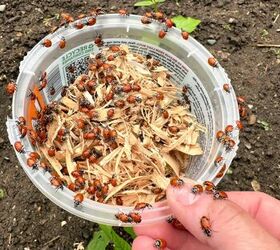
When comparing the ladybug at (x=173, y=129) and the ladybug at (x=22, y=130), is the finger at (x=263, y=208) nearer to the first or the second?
the ladybug at (x=173, y=129)

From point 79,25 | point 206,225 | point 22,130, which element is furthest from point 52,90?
point 206,225

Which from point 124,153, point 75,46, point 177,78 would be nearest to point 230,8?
point 177,78

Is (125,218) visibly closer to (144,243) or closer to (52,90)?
(144,243)

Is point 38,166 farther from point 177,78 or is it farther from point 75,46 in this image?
point 177,78

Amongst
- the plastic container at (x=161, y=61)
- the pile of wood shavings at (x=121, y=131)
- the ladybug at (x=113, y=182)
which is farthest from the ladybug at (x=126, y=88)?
the ladybug at (x=113, y=182)

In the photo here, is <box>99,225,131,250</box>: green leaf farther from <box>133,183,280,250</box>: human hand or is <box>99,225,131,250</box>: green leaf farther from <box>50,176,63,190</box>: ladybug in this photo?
<box>50,176,63,190</box>: ladybug
